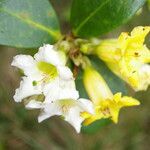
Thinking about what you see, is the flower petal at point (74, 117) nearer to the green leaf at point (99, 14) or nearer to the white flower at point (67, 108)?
the white flower at point (67, 108)

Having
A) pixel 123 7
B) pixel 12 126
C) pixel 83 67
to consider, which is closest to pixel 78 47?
pixel 83 67

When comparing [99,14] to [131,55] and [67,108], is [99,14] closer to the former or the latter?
[131,55]

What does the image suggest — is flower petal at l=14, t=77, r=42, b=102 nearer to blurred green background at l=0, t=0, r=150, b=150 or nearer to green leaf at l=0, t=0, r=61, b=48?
green leaf at l=0, t=0, r=61, b=48

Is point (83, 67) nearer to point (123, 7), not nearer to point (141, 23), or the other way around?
point (123, 7)

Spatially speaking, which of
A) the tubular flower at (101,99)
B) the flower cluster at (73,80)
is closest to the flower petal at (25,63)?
the flower cluster at (73,80)

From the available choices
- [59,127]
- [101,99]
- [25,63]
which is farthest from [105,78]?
[59,127]

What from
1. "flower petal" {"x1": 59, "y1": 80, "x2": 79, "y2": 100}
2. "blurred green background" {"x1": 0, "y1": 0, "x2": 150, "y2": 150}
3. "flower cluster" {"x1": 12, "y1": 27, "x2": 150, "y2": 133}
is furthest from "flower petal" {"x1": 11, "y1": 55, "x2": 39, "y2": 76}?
"blurred green background" {"x1": 0, "y1": 0, "x2": 150, "y2": 150}

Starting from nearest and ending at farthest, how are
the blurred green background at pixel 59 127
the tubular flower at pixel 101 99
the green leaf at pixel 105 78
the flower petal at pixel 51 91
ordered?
1. the flower petal at pixel 51 91
2. the tubular flower at pixel 101 99
3. the green leaf at pixel 105 78
4. the blurred green background at pixel 59 127

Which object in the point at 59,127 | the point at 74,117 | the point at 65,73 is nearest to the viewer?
the point at 65,73
